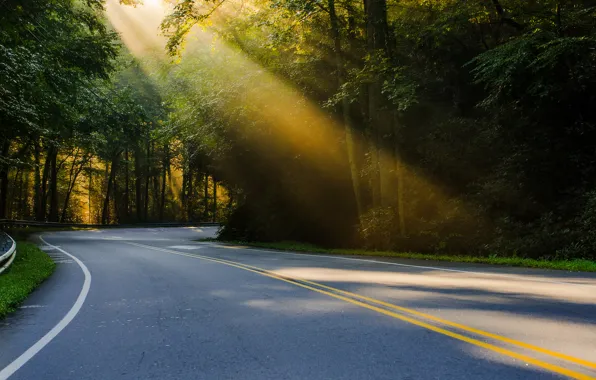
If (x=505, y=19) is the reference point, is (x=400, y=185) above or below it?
below

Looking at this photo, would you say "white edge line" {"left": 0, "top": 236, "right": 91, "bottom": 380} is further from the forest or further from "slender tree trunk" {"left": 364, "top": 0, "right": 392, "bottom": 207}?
"slender tree trunk" {"left": 364, "top": 0, "right": 392, "bottom": 207}

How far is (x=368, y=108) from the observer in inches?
874

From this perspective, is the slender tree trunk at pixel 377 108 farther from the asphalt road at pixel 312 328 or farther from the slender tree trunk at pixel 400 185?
the asphalt road at pixel 312 328

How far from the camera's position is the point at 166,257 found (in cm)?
1752

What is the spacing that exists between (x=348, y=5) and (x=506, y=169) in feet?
28.8

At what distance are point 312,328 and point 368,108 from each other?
56.1ft

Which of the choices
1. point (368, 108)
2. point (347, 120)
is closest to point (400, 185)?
point (347, 120)

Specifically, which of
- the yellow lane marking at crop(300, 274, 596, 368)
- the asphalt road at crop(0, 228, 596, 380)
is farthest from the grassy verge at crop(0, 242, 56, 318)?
the yellow lane marking at crop(300, 274, 596, 368)

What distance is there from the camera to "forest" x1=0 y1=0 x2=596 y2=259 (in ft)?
51.7

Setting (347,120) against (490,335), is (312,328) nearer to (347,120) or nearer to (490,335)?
(490,335)

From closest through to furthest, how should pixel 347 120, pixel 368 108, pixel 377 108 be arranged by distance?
pixel 377 108, pixel 347 120, pixel 368 108

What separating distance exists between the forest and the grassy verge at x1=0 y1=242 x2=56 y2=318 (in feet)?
15.1

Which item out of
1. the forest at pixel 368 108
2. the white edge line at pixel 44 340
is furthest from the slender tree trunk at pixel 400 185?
the white edge line at pixel 44 340

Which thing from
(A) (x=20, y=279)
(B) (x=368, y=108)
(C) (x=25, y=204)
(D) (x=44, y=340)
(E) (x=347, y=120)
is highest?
(B) (x=368, y=108)
